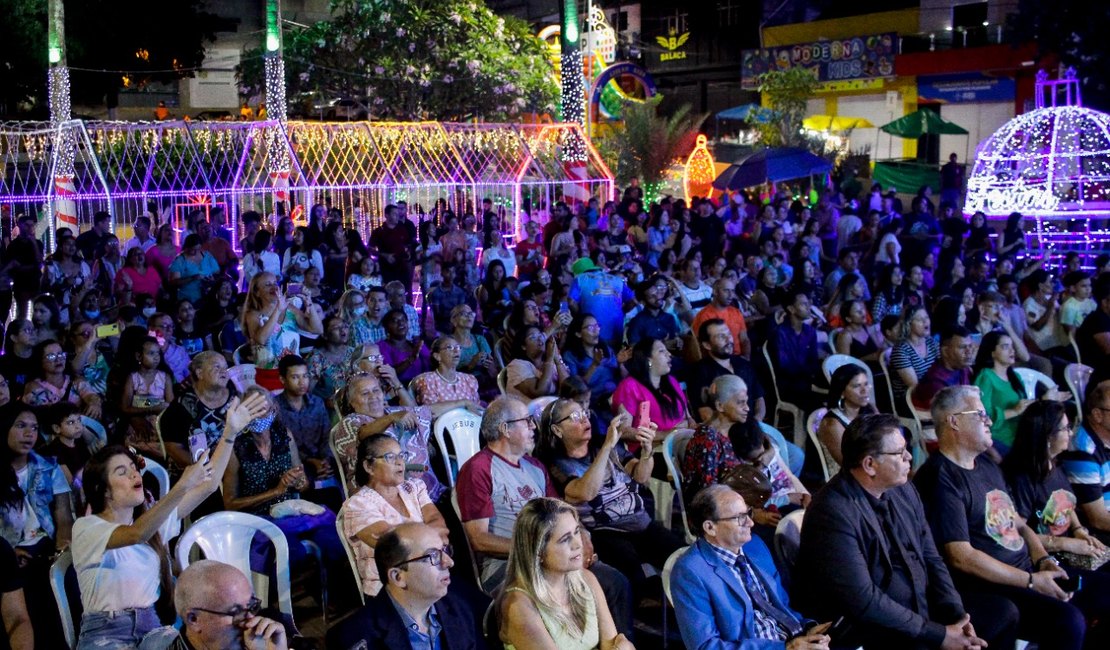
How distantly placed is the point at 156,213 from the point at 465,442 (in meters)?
11.1

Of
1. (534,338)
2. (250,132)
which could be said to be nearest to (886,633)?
(534,338)

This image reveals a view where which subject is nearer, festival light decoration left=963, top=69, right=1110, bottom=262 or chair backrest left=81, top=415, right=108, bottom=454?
chair backrest left=81, top=415, right=108, bottom=454

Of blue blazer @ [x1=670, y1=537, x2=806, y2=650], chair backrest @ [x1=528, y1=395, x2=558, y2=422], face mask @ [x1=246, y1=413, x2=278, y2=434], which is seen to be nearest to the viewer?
blue blazer @ [x1=670, y1=537, x2=806, y2=650]

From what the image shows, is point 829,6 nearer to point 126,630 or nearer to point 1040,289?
point 1040,289

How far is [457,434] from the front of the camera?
250 inches

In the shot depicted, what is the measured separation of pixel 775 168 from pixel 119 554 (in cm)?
1479

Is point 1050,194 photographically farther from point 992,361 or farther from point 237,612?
point 237,612

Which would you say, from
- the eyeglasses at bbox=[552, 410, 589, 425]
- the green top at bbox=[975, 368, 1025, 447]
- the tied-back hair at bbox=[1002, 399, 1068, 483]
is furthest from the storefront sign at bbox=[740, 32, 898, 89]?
the eyeglasses at bbox=[552, 410, 589, 425]

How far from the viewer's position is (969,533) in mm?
4812

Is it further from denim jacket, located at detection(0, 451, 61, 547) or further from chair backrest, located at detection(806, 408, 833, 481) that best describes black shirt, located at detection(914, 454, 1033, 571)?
denim jacket, located at detection(0, 451, 61, 547)

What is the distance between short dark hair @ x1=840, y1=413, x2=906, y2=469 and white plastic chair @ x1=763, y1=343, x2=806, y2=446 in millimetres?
3698

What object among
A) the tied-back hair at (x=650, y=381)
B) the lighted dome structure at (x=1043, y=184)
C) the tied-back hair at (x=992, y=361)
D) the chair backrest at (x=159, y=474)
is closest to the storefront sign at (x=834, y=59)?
the lighted dome structure at (x=1043, y=184)

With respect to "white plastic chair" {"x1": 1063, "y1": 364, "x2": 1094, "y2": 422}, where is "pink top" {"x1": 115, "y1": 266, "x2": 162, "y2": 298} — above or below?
above

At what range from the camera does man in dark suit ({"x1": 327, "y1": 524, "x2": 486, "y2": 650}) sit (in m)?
3.66
